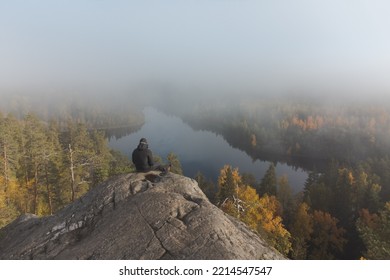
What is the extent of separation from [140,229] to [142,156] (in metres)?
4.47

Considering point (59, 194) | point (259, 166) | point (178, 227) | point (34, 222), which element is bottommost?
point (259, 166)

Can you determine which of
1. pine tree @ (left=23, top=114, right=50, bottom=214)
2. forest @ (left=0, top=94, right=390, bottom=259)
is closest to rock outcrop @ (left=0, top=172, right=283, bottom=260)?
forest @ (left=0, top=94, right=390, bottom=259)

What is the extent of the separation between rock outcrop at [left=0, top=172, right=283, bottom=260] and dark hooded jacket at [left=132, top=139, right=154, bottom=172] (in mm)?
715

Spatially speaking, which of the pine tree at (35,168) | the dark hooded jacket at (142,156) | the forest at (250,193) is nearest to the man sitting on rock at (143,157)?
the dark hooded jacket at (142,156)

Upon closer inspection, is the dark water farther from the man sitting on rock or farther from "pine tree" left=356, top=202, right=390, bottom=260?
the man sitting on rock

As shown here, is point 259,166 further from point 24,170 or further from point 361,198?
point 24,170

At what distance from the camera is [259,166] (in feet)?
487

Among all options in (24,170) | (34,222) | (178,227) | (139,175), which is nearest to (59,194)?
(24,170)

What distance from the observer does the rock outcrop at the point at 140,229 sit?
1089 centimetres

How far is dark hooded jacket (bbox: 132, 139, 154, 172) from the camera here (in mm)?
15047

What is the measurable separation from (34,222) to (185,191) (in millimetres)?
8717

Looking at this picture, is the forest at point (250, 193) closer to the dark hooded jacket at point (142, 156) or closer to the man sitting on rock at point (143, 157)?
the man sitting on rock at point (143, 157)

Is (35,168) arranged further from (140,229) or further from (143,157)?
(140,229)

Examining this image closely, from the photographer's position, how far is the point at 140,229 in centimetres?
1155
